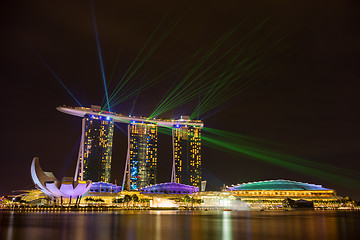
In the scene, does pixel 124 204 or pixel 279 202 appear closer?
pixel 124 204

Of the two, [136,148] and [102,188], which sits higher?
[136,148]

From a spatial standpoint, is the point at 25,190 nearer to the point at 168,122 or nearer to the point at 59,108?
the point at 59,108

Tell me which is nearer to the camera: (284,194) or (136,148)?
(284,194)

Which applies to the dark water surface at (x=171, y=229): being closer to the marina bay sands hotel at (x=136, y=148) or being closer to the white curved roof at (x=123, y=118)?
the white curved roof at (x=123, y=118)

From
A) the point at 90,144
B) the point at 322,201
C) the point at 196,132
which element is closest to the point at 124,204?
the point at 90,144

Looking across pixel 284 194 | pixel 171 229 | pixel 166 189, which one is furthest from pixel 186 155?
pixel 171 229

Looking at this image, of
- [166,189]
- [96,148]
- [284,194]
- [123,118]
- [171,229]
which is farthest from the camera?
[123,118]

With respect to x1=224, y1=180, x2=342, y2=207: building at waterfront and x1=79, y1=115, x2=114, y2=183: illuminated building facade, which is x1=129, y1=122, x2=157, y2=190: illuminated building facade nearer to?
x1=79, y1=115, x2=114, y2=183: illuminated building facade

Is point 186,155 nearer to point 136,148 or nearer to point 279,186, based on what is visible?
point 136,148
